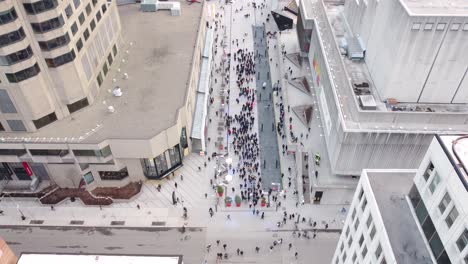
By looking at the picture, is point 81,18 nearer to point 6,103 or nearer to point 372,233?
point 6,103

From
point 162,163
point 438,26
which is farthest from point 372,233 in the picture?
point 162,163

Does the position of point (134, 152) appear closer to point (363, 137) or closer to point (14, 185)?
point (14, 185)

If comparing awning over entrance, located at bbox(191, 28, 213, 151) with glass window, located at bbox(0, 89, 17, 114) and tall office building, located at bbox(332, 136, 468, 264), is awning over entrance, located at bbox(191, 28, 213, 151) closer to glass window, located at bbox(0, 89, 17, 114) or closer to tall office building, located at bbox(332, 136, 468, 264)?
glass window, located at bbox(0, 89, 17, 114)

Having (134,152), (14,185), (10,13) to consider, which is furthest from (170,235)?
(10,13)

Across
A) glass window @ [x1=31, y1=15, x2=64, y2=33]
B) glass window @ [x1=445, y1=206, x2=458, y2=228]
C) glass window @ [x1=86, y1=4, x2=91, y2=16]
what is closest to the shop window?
glass window @ [x1=31, y1=15, x2=64, y2=33]

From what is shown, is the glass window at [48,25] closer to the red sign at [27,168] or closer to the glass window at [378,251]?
the red sign at [27,168]
